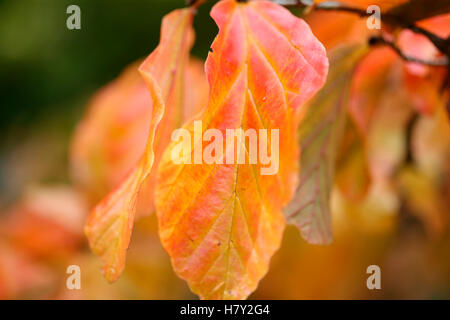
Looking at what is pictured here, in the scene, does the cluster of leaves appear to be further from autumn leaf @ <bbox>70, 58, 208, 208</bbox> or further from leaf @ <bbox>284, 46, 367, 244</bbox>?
autumn leaf @ <bbox>70, 58, 208, 208</bbox>

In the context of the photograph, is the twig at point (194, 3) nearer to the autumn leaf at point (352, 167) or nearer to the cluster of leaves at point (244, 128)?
the cluster of leaves at point (244, 128)

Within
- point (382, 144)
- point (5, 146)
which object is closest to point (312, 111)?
point (382, 144)

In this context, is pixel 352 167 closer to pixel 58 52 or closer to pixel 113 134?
pixel 113 134

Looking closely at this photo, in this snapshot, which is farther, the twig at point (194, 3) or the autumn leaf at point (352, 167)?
the autumn leaf at point (352, 167)

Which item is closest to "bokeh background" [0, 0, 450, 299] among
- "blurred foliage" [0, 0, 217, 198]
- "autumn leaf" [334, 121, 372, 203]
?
"blurred foliage" [0, 0, 217, 198]

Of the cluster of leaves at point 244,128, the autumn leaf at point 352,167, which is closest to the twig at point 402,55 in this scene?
the cluster of leaves at point 244,128

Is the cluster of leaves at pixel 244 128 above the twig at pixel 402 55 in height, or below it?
below

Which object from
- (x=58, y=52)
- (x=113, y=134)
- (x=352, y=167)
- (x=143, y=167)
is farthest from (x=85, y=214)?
(x=58, y=52)
